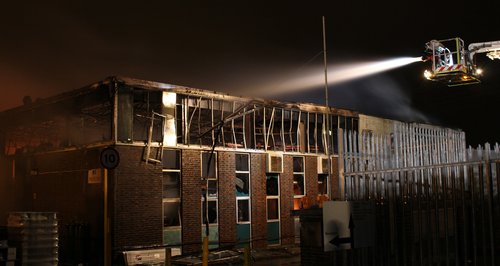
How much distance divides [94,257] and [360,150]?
1079 cm

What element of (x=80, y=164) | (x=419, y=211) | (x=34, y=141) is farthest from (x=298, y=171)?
(x=419, y=211)

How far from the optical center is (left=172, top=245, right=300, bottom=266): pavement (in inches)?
682

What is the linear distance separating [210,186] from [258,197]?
7.57 feet

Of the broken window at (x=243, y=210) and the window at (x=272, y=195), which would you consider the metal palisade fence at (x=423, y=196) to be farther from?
the window at (x=272, y=195)

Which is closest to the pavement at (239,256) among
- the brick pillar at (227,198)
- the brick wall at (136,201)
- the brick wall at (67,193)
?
the brick pillar at (227,198)

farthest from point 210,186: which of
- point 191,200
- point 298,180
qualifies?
point 298,180

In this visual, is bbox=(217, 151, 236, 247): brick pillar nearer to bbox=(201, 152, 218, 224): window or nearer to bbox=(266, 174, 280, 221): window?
bbox=(201, 152, 218, 224): window

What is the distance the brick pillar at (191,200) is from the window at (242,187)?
1998 mm

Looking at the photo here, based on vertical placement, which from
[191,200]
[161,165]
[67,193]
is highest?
[161,165]

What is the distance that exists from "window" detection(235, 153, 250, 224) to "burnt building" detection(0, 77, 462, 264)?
0.13 feet

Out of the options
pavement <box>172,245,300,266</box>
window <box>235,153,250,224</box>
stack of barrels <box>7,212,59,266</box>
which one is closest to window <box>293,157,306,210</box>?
pavement <box>172,245,300,266</box>

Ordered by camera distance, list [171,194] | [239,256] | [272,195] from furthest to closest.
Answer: [272,195], [171,194], [239,256]

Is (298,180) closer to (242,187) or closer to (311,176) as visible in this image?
(311,176)

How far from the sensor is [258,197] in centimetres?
2156
